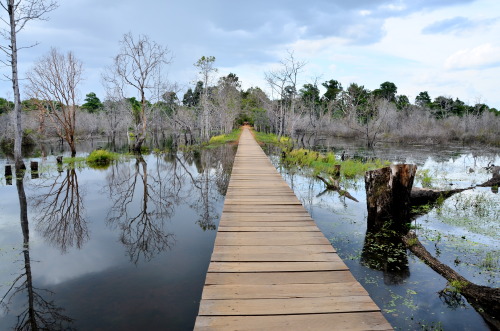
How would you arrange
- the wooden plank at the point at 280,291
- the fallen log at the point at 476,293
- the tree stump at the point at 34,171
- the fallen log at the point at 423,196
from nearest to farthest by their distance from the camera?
the wooden plank at the point at 280,291, the fallen log at the point at 476,293, the fallen log at the point at 423,196, the tree stump at the point at 34,171

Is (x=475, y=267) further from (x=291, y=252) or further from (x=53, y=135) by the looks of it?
(x=53, y=135)

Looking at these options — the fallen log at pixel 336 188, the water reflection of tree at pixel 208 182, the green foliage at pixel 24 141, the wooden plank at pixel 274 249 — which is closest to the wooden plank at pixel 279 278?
the wooden plank at pixel 274 249

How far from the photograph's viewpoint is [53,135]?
3788 centimetres

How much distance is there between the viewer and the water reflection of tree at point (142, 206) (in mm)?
6383

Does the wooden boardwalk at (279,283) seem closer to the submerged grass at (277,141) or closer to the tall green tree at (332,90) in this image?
the submerged grass at (277,141)

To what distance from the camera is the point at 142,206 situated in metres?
9.08

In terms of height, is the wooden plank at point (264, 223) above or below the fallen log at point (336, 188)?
above

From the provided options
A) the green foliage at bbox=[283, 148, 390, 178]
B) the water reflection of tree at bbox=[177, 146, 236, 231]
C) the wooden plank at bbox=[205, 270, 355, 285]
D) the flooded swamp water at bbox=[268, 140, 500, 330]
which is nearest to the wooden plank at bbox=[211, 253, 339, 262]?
the wooden plank at bbox=[205, 270, 355, 285]

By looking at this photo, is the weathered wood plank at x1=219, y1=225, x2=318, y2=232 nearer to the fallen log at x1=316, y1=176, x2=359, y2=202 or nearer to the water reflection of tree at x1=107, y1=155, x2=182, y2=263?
the water reflection of tree at x1=107, y1=155, x2=182, y2=263

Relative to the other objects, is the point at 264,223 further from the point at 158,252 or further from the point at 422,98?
the point at 422,98

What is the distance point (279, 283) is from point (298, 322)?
0.73 meters

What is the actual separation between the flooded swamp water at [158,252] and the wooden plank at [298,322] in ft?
3.58

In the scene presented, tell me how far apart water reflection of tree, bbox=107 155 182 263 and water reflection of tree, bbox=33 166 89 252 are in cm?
87

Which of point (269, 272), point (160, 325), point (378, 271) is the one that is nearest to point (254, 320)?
point (269, 272)
